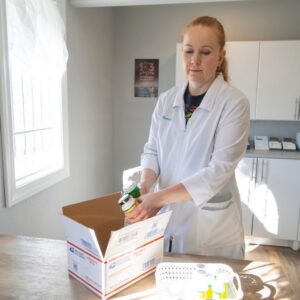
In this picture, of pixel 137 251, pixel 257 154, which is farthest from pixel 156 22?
pixel 137 251

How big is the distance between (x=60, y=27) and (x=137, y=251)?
5.66ft

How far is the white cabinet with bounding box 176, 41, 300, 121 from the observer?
2.77 metres

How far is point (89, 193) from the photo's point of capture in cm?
294

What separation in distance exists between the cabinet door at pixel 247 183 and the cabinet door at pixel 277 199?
0.15 feet

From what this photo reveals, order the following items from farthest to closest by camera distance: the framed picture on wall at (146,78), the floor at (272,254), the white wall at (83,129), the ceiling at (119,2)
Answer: the framed picture on wall at (146,78), the floor at (272,254), the ceiling at (119,2), the white wall at (83,129)

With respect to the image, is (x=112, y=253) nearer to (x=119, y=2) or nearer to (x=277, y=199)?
(x=119, y=2)

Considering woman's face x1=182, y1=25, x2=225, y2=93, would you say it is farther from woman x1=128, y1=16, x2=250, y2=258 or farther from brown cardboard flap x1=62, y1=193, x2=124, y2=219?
brown cardboard flap x1=62, y1=193, x2=124, y2=219

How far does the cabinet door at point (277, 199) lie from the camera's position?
2764 millimetres

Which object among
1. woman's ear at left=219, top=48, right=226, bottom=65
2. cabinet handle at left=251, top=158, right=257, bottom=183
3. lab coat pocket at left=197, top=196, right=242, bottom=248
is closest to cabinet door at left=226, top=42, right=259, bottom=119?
cabinet handle at left=251, top=158, right=257, bottom=183

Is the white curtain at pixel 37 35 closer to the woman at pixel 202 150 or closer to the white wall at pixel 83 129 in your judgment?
the white wall at pixel 83 129

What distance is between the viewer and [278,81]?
2826 mm

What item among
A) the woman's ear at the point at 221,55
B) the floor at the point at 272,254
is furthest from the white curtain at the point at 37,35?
the floor at the point at 272,254

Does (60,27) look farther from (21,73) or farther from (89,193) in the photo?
(89,193)

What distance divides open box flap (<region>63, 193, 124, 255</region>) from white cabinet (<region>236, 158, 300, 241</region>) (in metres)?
1.99
